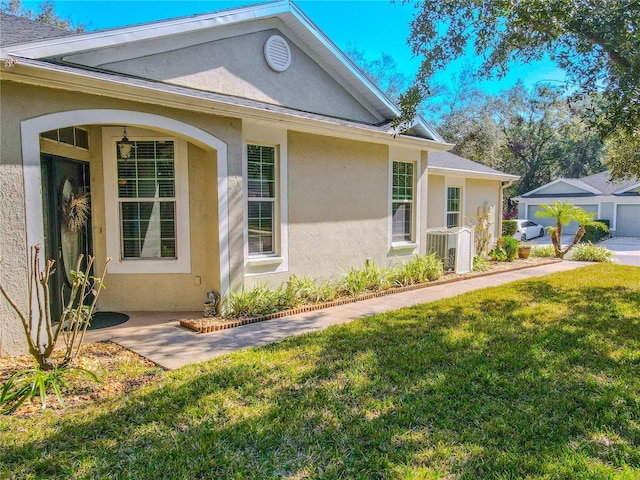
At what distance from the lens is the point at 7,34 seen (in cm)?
591

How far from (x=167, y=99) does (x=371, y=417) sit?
16.9 ft

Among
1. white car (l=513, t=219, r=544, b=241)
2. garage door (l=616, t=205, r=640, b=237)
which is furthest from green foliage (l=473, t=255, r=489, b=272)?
garage door (l=616, t=205, r=640, b=237)

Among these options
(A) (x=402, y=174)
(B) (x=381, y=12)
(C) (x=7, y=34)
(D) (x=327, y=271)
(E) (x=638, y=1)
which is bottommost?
(D) (x=327, y=271)

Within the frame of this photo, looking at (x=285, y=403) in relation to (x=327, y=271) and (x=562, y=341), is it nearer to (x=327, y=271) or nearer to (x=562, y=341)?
(x=562, y=341)

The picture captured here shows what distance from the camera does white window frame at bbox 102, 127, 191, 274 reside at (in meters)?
7.39

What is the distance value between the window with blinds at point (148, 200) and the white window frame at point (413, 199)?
17.2 ft

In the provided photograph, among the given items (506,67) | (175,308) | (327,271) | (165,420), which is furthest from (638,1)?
(175,308)

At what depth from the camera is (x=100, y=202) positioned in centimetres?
748

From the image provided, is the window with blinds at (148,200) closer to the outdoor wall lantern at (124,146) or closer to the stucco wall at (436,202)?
the outdoor wall lantern at (124,146)

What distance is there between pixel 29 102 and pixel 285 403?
15.4ft

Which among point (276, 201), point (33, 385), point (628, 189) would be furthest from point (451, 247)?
point (628, 189)

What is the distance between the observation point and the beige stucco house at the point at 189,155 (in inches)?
209

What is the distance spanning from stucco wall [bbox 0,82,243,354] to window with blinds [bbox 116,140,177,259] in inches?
14.6

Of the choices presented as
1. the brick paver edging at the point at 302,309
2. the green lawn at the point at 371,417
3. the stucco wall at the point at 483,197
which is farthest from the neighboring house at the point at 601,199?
the green lawn at the point at 371,417
